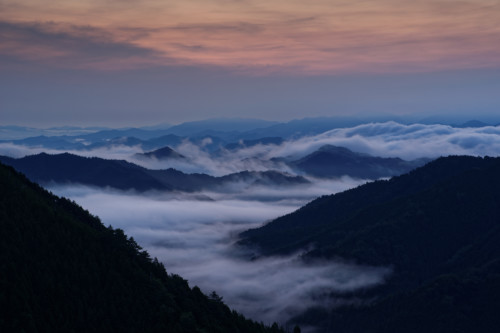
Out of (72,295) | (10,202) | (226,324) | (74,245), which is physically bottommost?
(226,324)

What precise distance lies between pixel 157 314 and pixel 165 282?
23.1 meters

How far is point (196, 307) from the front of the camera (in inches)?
6796

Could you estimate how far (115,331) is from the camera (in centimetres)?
15088

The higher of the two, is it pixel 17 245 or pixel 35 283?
pixel 17 245

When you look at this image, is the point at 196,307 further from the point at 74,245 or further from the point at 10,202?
the point at 10,202

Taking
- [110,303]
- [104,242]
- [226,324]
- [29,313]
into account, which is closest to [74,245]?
[104,242]

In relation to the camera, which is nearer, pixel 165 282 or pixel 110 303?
pixel 110 303

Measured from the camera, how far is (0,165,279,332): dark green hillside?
144625 mm

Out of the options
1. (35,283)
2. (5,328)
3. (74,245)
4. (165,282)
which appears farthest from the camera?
(165,282)

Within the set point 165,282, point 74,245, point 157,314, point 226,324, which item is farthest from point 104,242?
point 226,324

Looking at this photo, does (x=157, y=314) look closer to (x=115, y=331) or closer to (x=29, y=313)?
(x=115, y=331)

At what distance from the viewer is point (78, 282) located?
158125mm

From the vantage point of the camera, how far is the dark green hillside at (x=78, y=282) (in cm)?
14462

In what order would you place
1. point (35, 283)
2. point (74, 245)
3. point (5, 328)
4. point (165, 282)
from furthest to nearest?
point (165, 282) → point (74, 245) → point (35, 283) → point (5, 328)
